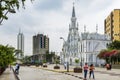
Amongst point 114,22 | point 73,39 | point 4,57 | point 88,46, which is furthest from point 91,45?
point 4,57

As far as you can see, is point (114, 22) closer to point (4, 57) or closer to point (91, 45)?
point (91, 45)

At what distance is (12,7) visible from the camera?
1533 cm

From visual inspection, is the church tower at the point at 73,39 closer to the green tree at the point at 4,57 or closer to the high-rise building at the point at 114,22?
the high-rise building at the point at 114,22

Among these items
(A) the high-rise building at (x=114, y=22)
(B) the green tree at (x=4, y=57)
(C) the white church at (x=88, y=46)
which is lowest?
(B) the green tree at (x=4, y=57)

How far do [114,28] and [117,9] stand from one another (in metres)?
8.53

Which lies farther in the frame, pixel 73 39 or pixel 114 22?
pixel 73 39

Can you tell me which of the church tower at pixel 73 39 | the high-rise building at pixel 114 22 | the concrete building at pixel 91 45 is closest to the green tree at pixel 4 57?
the concrete building at pixel 91 45

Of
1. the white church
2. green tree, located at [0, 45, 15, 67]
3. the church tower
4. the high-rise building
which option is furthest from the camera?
the church tower

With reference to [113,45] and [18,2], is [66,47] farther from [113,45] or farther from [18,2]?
[18,2]


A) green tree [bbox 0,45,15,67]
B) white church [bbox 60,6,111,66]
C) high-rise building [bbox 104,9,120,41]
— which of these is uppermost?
high-rise building [bbox 104,9,120,41]

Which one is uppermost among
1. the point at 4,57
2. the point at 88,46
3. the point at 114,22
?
the point at 114,22

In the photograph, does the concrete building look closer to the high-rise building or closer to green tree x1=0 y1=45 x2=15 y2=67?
the high-rise building

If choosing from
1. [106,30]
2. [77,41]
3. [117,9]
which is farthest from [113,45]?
[106,30]

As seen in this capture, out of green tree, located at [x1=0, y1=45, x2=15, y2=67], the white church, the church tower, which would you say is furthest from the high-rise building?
green tree, located at [x1=0, y1=45, x2=15, y2=67]
